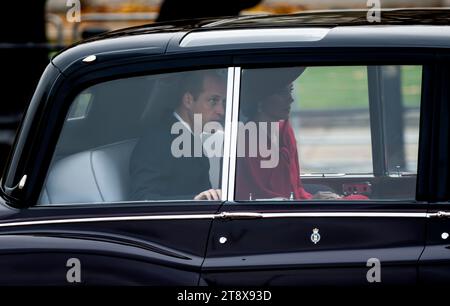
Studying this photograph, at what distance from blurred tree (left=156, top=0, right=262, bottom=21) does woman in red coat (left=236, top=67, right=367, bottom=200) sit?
532 cm

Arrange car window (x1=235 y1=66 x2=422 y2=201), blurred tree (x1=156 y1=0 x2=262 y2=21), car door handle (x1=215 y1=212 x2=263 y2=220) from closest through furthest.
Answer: car door handle (x1=215 y1=212 x2=263 y2=220), car window (x1=235 y1=66 x2=422 y2=201), blurred tree (x1=156 y1=0 x2=262 y2=21)

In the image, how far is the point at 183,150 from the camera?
4164 millimetres

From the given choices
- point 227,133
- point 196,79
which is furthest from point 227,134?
point 196,79

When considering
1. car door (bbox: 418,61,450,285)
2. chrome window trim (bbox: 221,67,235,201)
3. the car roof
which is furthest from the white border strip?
car door (bbox: 418,61,450,285)

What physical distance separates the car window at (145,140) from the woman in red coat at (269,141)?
0.09m

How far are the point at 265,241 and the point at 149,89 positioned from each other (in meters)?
0.70

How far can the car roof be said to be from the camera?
4.01m

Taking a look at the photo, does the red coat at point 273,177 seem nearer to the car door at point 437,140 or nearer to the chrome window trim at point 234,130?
the chrome window trim at point 234,130

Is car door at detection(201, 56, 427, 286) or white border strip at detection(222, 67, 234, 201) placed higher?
white border strip at detection(222, 67, 234, 201)

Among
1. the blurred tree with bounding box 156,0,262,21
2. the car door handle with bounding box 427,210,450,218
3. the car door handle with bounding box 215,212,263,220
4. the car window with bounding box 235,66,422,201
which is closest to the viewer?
the car door handle with bounding box 427,210,450,218

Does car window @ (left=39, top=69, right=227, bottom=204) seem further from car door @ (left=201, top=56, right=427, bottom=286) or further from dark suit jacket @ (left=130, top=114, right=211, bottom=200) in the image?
car door @ (left=201, top=56, right=427, bottom=286)

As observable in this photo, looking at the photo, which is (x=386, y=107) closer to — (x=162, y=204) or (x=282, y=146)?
(x=282, y=146)

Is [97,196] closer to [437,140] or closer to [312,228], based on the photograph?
[312,228]

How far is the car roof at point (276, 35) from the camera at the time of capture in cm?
401
